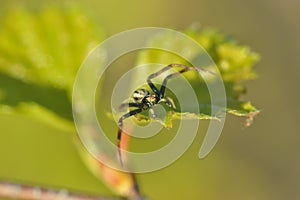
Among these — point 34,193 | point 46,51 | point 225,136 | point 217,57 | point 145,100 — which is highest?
point 225,136

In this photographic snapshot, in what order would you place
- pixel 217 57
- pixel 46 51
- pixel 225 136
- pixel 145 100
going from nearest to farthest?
pixel 145 100 → pixel 217 57 → pixel 46 51 → pixel 225 136

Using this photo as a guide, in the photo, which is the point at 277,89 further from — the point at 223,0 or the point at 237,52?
the point at 237,52

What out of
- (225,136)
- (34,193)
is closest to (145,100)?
(34,193)

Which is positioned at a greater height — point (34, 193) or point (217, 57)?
point (217, 57)

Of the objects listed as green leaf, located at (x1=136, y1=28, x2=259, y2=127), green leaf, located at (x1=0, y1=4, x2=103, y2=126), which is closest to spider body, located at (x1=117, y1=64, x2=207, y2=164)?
green leaf, located at (x1=136, y1=28, x2=259, y2=127)

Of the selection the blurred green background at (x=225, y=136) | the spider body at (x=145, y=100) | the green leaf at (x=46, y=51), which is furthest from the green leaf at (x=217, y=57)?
the blurred green background at (x=225, y=136)

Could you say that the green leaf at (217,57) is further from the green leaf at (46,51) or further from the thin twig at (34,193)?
the thin twig at (34,193)

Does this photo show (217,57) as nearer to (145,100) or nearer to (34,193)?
(145,100)
